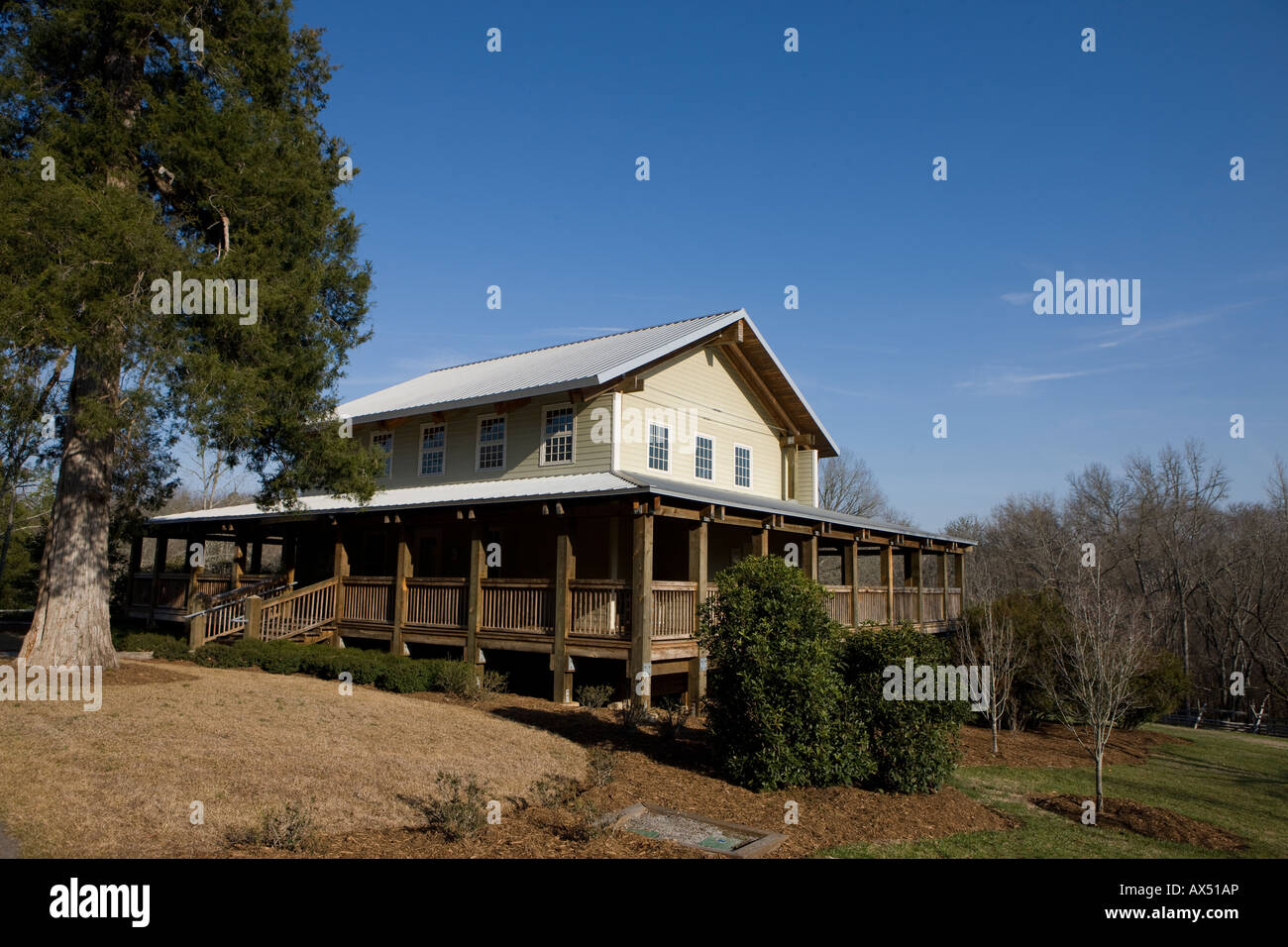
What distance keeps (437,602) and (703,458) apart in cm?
769

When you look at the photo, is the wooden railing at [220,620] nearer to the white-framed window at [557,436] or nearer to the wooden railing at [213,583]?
the wooden railing at [213,583]

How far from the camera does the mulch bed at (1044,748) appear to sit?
1452 cm

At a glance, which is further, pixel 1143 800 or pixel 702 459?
pixel 702 459

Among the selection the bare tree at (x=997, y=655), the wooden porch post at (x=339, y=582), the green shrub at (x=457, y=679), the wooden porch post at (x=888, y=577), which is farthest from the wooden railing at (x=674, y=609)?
the wooden porch post at (x=339, y=582)

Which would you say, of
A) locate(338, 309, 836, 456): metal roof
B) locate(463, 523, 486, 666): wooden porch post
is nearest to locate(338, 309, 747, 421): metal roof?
locate(338, 309, 836, 456): metal roof

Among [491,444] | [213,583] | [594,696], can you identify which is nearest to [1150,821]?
[594,696]

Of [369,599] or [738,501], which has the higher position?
[738,501]

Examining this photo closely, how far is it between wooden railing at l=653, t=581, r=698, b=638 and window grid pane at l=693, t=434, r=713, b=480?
575 centimetres

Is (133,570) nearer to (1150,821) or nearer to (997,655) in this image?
(997,655)

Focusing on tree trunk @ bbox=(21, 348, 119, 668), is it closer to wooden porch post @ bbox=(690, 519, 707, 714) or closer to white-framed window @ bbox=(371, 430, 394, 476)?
white-framed window @ bbox=(371, 430, 394, 476)

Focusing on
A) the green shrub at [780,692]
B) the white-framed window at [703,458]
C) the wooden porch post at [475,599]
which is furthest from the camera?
the white-framed window at [703,458]

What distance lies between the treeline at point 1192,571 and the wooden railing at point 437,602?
21.8 m

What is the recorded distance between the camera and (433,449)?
2273cm

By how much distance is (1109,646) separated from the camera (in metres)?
12.6
